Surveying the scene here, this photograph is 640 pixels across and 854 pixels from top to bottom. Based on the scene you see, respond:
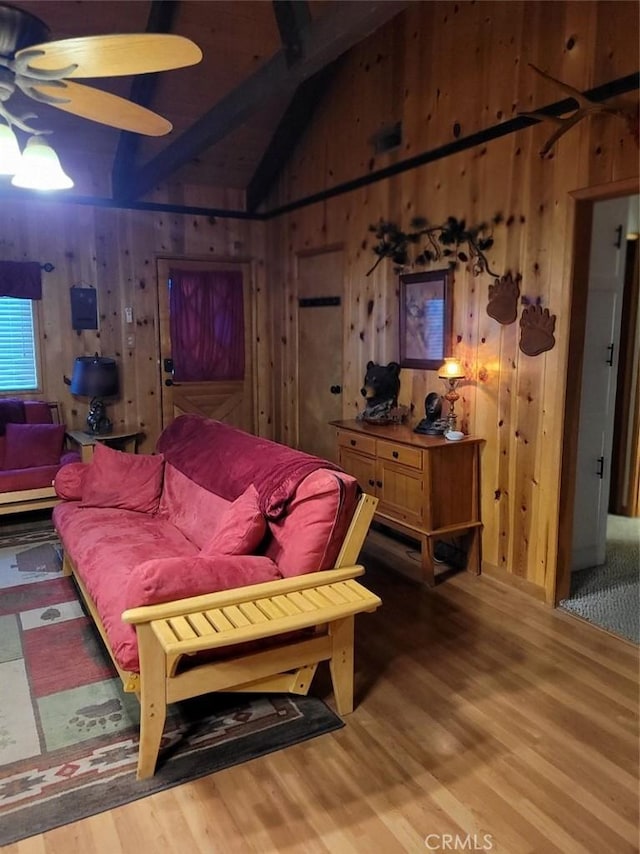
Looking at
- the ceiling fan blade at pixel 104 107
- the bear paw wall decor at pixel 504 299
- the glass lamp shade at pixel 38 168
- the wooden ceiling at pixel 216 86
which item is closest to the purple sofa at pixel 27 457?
the wooden ceiling at pixel 216 86

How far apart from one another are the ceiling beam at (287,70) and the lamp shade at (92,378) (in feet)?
5.32

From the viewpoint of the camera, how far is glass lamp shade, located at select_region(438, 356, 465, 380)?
→ 12.1 ft

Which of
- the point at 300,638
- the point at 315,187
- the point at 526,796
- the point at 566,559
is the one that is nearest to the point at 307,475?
the point at 300,638

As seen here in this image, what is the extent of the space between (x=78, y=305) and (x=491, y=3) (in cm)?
381

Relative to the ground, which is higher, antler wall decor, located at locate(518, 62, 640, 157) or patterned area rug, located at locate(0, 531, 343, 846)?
antler wall decor, located at locate(518, 62, 640, 157)

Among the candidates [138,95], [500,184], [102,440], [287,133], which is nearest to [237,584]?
[500,184]

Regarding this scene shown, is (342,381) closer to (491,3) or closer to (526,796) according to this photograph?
(491,3)

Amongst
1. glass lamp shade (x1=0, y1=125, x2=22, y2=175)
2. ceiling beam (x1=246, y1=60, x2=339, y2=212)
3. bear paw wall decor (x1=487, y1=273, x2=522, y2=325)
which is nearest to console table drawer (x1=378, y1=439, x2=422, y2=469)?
bear paw wall decor (x1=487, y1=273, x2=522, y2=325)

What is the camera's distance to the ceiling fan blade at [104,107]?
2.45 metres

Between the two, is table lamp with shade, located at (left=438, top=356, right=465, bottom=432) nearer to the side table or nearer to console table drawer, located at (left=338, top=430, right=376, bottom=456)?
console table drawer, located at (left=338, top=430, right=376, bottom=456)

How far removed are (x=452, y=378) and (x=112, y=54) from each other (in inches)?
95.8

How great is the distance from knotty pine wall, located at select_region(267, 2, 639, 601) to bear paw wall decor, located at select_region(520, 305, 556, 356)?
1.6 inches

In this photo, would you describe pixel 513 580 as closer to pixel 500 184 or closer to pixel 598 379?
pixel 598 379

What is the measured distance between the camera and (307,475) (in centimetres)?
247
